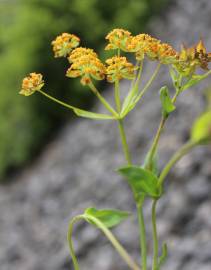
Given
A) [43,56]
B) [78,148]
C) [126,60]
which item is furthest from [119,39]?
[43,56]

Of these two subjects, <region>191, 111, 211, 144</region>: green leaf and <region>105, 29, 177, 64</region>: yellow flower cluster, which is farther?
<region>191, 111, 211, 144</region>: green leaf

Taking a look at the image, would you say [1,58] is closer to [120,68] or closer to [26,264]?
[26,264]

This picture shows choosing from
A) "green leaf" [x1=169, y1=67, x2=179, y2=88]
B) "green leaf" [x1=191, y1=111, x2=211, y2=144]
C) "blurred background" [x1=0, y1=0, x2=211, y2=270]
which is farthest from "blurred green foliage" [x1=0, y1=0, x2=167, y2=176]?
"green leaf" [x1=169, y1=67, x2=179, y2=88]

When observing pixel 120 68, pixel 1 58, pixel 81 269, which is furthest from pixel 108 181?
pixel 120 68

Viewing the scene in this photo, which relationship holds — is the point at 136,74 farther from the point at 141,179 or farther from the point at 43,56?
the point at 43,56

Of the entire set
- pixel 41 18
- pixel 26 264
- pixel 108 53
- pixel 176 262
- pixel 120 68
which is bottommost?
pixel 120 68

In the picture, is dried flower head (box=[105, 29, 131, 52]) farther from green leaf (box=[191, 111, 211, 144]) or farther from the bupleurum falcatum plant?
green leaf (box=[191, 111, 211, 144])
